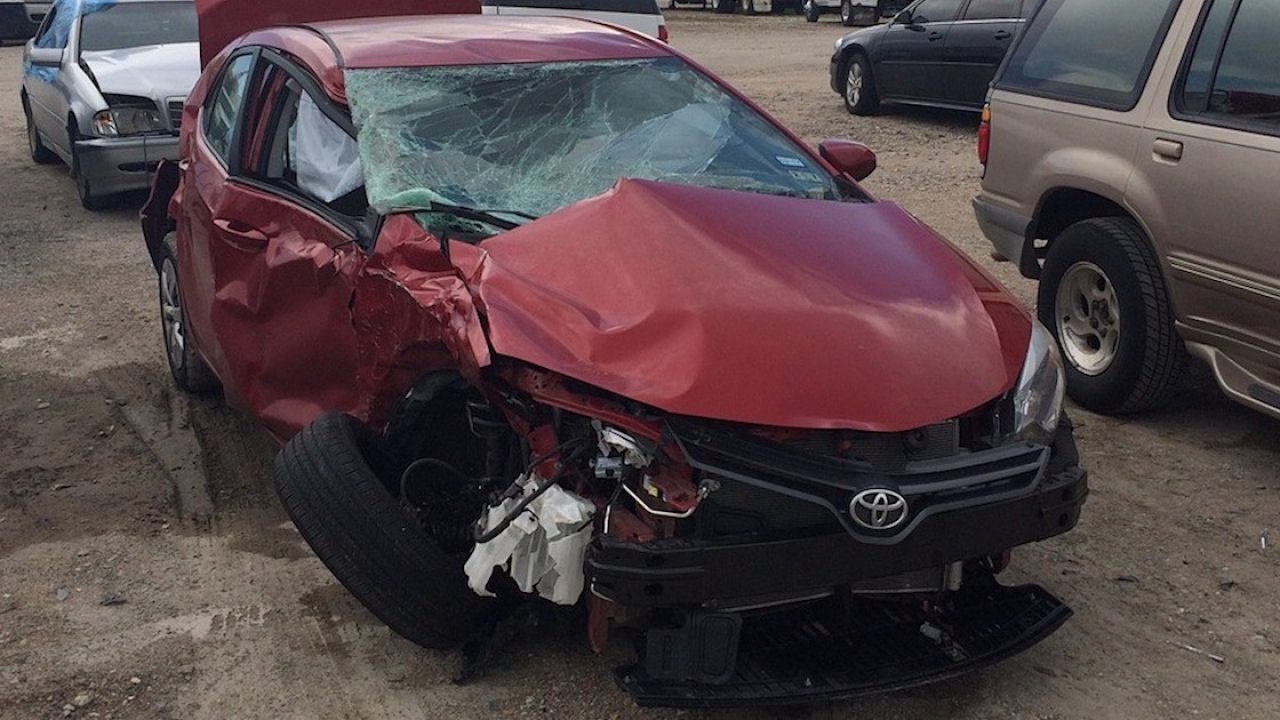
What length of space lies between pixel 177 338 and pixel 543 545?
11.1ft

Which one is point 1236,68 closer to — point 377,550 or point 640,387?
point 640,387

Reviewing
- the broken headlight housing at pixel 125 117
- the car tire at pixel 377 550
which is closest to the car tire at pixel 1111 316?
the car tire at pixel 377 550

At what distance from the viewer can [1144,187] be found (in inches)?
205

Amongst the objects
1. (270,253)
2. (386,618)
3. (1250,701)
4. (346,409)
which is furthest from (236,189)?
(1250,701)

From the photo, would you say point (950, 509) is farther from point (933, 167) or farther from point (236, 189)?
point (933, 167)

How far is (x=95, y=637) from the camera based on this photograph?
384cm

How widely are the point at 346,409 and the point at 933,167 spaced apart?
7971 millimetres

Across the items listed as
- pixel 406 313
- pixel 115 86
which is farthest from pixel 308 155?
pixel 115 86

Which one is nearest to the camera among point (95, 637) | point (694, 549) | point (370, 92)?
point (694, 549)

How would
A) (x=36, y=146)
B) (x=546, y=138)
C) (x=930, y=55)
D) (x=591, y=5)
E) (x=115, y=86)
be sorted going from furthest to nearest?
(x=930, y=55) → (x=36, y=146) → (x=591, y=5) → (x=115, y=86) → (x=546, y=138)

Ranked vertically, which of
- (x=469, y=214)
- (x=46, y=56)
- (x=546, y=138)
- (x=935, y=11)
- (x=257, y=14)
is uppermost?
(x=257, y=14)

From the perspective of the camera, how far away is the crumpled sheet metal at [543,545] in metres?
3.13

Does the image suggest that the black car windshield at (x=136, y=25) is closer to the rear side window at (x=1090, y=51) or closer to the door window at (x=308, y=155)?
the door window at (x=308, y=155)

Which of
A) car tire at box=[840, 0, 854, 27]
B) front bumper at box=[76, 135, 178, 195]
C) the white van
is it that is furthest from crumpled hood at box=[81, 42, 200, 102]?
car tire at box=[840, 0, 854, 27]
